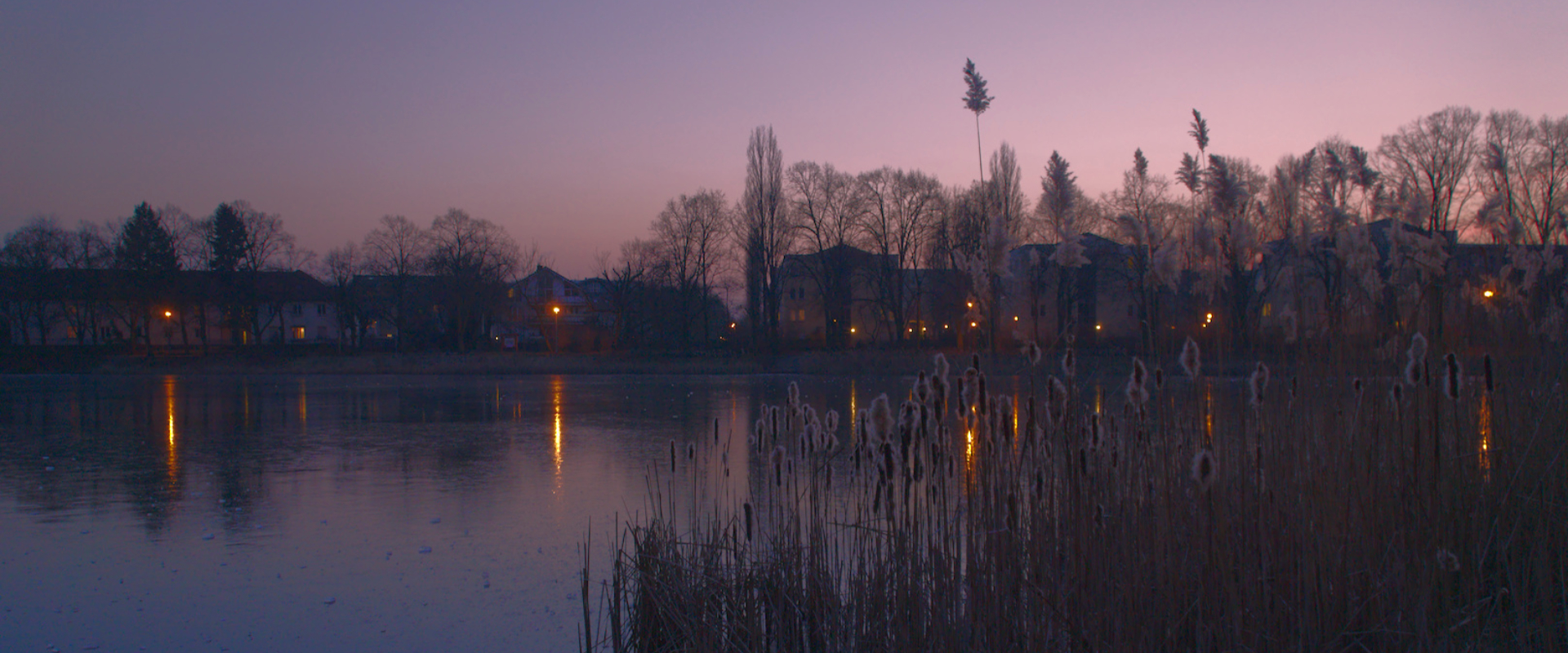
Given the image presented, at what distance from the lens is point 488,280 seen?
52.0 meters

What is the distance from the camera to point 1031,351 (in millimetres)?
3135

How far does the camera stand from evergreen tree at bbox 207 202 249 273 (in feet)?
184

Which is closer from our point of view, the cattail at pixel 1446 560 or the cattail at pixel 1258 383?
the cattail at pixel 1446 560

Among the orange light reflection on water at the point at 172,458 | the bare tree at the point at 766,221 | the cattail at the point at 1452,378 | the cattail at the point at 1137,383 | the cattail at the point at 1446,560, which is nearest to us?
the cattail at the point at 1452,378

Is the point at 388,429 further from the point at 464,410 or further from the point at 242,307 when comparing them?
the point at 242,307

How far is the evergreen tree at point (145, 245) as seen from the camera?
5066 cm

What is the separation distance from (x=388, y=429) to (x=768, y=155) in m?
31.2

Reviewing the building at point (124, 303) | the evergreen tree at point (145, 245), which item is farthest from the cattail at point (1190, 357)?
the evergreen tree at point (145, 245)

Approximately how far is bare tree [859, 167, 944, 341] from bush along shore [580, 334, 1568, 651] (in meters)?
42.3

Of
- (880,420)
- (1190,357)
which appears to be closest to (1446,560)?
(1190,357)

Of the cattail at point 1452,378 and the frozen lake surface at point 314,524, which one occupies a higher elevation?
the cattail at point 1452,378

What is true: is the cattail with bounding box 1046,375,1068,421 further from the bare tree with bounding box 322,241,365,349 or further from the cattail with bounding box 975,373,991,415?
the bare tree with bounding box 322,241,365,349

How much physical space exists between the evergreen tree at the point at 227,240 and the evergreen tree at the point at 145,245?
2.14 m

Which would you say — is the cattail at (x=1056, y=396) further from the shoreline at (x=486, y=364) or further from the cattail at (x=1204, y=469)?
the shoreline at (x=486, y=364)
